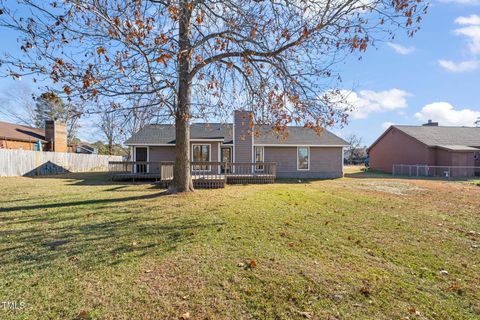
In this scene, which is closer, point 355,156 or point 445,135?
point 445,135

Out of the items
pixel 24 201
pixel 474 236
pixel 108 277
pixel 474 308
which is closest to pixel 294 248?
pixel 474 308

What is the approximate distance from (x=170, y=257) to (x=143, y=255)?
1.42ft

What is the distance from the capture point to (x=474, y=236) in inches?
210

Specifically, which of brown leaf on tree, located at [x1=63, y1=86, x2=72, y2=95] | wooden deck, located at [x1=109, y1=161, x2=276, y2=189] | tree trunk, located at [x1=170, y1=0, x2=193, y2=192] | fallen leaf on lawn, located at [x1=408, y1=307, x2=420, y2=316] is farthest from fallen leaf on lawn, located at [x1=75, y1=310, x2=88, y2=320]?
wooden deck, located at [x1=109, y1=161, x2=276, y2=189]

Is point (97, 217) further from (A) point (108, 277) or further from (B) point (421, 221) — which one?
(B) point (421, 221)

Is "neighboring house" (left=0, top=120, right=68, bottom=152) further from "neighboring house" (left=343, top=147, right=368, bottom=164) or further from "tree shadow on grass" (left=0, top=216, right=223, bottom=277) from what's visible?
"neighboring house" (left=343, top=147, right=368, bottom=164)

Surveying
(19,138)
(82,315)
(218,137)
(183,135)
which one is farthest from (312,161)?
(19,138)

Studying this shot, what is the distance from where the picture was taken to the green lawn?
276cm

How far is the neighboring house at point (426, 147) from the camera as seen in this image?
2403cm

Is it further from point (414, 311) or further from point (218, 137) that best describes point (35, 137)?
point (414, 311)

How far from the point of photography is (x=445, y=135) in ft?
90.3

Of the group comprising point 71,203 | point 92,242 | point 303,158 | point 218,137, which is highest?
point 218,137

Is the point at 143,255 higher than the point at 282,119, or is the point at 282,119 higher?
the point at 282,119

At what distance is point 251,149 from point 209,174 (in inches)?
186
